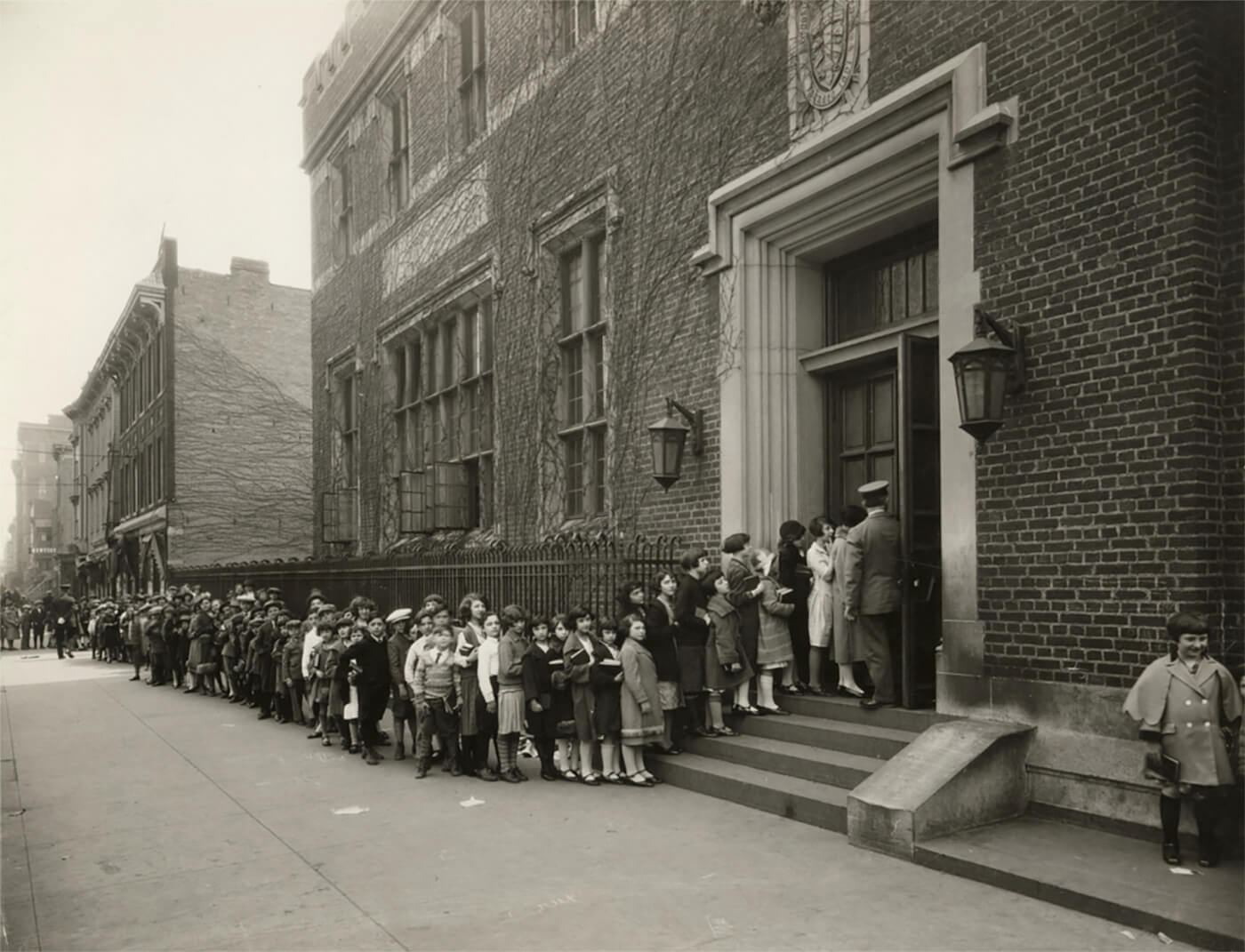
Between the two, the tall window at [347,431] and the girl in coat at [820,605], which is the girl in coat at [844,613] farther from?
the tall window at [347,431]

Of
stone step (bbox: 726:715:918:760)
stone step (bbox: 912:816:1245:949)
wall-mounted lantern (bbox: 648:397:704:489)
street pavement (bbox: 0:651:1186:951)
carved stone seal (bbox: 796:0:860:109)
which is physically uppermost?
carved stone seal (bbox: 796:0:860:109)

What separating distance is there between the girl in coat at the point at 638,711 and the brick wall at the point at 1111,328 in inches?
109

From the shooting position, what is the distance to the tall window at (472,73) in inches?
636

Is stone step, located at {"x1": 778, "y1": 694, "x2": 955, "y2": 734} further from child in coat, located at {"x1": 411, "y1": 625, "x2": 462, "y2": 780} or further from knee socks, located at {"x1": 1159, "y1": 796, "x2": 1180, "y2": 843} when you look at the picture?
child in coat, located at {"x1": 411, "y1": 625, "x2": 462, "y2": 780}

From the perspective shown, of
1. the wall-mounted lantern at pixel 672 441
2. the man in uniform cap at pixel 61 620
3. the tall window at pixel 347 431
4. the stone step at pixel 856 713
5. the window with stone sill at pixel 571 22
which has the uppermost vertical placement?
the window with stone sill at pixel 571 22

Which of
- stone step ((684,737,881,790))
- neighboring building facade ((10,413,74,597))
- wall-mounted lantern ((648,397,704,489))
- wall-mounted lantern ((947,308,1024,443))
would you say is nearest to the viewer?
→ wall-mounted lantern ((947,308,1024,443))

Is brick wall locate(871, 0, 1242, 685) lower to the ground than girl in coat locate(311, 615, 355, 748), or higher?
higher

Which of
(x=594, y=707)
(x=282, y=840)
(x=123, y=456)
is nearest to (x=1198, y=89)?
(x=594, y=707)

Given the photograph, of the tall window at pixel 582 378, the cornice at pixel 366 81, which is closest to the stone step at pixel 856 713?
the tall window at pixel 582 378

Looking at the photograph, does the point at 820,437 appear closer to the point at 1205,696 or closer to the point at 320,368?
the point at 1205,696

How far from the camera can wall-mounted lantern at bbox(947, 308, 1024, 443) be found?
713 centimetres

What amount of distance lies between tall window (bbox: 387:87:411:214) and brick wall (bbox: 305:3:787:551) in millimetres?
670

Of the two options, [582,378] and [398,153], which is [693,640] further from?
[398,153]

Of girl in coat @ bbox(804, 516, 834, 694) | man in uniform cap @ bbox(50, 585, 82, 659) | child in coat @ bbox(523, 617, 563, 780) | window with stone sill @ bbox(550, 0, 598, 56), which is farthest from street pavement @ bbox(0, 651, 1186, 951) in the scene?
man in uniform cap @ bbox(50, 585, 82, 659)
